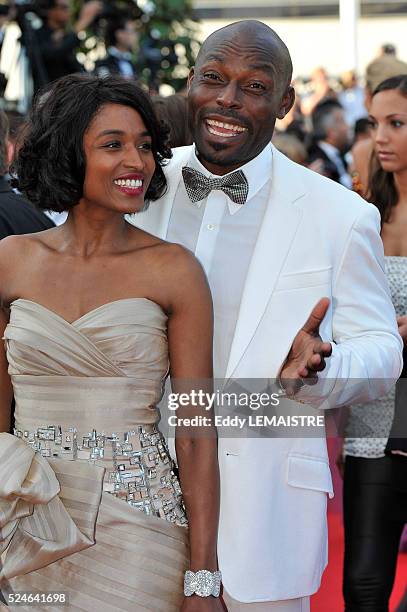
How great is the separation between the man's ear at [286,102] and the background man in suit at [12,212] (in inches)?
42.4

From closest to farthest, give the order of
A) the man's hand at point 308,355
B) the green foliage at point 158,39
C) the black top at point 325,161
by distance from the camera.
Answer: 1. the man's hand at point 308,355
2. the black top at point 325,161
3. the green foliage at point 158,39

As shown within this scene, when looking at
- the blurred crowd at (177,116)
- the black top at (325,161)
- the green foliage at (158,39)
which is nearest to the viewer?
the blurred crowd at (177,116)

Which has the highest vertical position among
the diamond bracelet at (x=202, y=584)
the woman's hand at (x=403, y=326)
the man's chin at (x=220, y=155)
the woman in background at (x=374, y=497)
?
the man's chin at (x=220, y=155)

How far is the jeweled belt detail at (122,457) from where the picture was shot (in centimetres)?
242

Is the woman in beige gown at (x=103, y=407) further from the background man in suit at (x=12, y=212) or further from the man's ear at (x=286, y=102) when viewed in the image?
the background man in suit at (x=12, y=212)

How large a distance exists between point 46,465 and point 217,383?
0.52 meters

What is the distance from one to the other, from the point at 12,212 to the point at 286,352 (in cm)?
135

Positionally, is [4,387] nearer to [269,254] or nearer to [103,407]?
[103,407]

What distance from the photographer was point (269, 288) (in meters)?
2.70

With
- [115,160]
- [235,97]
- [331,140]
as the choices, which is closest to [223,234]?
[235,97]

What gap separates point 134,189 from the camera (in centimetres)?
253

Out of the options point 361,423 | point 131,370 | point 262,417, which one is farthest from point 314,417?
point 361,423

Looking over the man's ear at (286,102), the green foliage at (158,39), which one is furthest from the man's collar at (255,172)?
the green foliage at (158,39)

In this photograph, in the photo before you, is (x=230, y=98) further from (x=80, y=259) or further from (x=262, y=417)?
(x=262, y=417)
